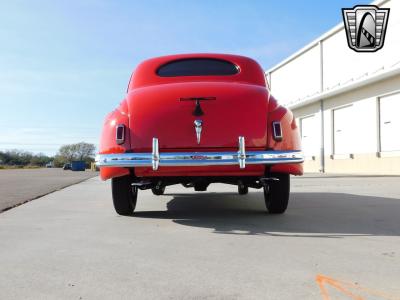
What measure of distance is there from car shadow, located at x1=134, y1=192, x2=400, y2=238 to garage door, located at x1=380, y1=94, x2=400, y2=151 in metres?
16.6

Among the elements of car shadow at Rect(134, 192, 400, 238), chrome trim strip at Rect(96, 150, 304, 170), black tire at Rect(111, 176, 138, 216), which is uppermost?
chrome trim strip at Rect(96, 150, 304, 170)

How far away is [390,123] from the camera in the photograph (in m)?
22.9

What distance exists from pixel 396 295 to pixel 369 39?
25.1 meters

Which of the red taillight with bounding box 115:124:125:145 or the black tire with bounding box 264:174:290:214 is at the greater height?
the red taillight with bounding box 115:124:125:145

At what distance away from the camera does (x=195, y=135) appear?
462 cm

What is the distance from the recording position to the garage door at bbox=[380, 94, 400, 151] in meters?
22.4

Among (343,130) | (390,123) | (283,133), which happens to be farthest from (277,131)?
(343,130)

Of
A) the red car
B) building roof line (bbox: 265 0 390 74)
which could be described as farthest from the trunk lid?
building roof line (bbox: 265 0 390 74)

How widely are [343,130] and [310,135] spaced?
17.1 ft

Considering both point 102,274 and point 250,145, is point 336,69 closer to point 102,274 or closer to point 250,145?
point 250,145

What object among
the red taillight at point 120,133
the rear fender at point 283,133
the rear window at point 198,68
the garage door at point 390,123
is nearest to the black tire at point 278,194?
the rear fender at point 283,133

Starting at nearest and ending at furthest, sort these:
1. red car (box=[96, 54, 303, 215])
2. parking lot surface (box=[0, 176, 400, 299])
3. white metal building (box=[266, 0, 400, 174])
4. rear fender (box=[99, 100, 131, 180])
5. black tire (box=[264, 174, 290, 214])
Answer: parking lot surface (box=[0, 176, 400, 299]), red car (box=[96, 54, 303, 215]), rear fender (box=[99, 100, 131, 180]), black tire (box=[264, 174, 290, 214]), white metal building (box=[266, 0, 400, 174])

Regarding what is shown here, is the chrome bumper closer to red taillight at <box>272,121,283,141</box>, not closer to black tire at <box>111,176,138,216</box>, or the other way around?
red taillight at <box>272,121,283,141</box>

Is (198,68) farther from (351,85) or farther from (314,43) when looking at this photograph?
(314,43)
